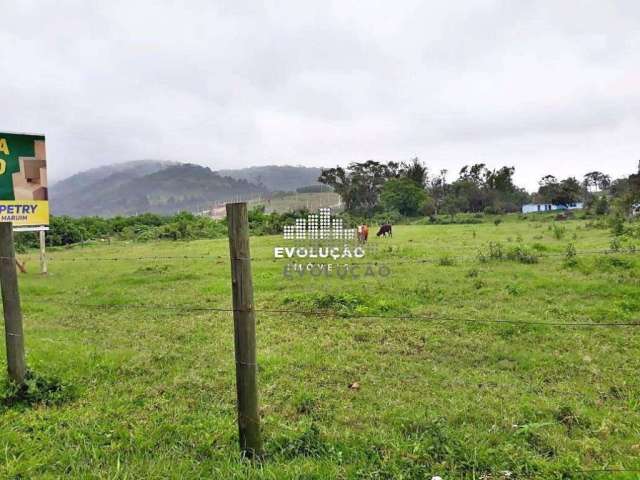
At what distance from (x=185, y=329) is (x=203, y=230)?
28.7m

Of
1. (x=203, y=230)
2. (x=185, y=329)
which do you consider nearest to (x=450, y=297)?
(x=185, y=329)

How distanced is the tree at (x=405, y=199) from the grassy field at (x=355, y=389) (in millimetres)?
53282

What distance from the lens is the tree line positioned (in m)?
61.6

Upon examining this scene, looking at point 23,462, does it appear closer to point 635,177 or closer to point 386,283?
point 386,283

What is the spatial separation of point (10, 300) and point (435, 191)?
79193 millimetres

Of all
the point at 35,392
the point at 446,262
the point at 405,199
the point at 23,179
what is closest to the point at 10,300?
the point at 35,392

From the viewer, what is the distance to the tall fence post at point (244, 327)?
2.80m

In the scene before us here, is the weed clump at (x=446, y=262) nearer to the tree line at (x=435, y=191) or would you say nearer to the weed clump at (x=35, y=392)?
the weed clump at (x=35, y=392)

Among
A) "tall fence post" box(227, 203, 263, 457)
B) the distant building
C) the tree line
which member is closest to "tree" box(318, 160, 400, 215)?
the tree line

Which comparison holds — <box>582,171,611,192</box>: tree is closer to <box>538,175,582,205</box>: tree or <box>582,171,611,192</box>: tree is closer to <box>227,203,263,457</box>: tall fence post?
<box>538,175,582,205</box>: tree

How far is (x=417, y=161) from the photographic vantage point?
77562 millimetres

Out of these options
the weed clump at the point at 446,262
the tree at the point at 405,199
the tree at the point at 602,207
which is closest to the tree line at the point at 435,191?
the tree at the point at 405,199

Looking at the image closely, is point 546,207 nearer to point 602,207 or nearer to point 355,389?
point 602,207

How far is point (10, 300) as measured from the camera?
3.73 metres
